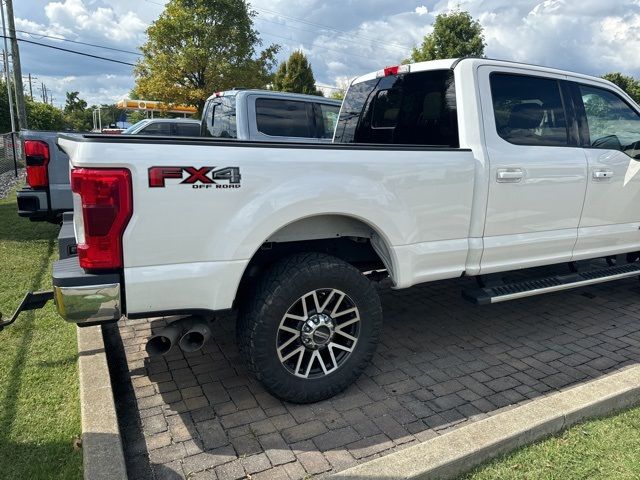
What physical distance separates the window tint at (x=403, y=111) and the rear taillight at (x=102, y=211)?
2264 mm

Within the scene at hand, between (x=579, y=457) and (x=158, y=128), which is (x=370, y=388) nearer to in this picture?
(x=579, y=457)

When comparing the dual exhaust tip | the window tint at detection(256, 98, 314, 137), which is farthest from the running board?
the window tint at detection(256, 98, 314, 137)

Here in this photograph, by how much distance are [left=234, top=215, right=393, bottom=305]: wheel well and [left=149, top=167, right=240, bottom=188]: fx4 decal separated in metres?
0.49

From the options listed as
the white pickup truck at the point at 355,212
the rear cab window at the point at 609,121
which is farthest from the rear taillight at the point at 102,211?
the rear cab window at the point at 609,121

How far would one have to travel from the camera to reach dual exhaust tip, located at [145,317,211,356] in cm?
274

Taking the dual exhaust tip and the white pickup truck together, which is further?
Answer: the dual exhaust tip

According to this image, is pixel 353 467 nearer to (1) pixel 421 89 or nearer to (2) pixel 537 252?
(2) pixel 537 252

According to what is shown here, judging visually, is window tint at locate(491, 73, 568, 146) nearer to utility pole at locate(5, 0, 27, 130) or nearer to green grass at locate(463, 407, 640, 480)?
green grass at locate(463, 407, 640, 480)

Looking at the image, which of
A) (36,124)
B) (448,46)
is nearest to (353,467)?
(448,46)

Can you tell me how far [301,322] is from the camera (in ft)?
9.77

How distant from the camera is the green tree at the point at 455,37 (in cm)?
2261

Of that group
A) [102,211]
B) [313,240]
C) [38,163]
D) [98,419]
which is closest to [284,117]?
[38,163]

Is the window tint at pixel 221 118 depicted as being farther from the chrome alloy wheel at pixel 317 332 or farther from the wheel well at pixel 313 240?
the chrome alloy wheel at pixel 317 332

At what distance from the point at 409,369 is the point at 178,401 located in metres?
1.57
